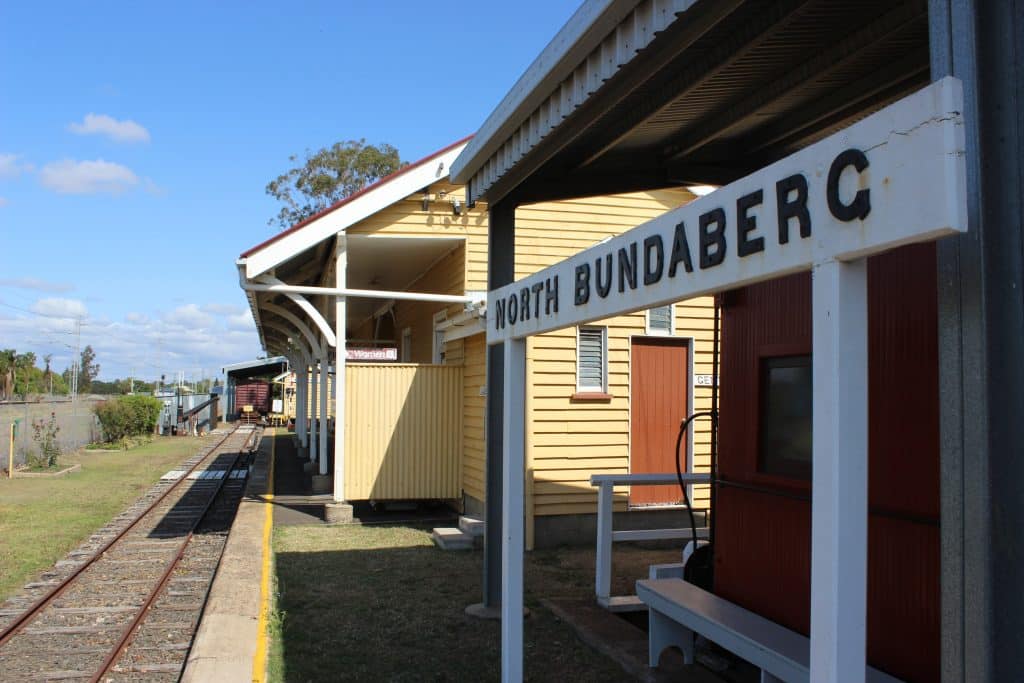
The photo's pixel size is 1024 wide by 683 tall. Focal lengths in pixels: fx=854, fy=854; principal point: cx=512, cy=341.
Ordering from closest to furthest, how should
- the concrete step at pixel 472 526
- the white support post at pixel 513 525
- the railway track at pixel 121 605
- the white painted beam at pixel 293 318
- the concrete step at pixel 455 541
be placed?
the white support post at pixel 513 525
the railway track at pixel 121 605
the concrete step at pixel 455 541
the concrete step at pixel 472 526
the white painted beam at pixel 293 318

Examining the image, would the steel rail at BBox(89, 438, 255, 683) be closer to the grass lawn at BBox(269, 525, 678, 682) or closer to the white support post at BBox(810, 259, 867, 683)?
the grass lawn at BBox(269, 525, 678, 682)

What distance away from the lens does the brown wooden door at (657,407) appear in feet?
33.9

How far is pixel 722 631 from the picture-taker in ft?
15.1

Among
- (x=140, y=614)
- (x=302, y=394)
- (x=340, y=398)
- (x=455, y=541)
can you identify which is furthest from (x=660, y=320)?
(x=302, y=394)

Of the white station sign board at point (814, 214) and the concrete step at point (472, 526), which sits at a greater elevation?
the white station sign board at point (814, 214)

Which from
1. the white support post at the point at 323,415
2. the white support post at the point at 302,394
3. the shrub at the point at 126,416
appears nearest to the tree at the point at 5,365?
the shrub at the point at 126,416

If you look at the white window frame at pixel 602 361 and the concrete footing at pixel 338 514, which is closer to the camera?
the white window frame at pixel 602 361

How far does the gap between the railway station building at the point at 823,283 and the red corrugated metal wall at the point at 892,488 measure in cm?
1

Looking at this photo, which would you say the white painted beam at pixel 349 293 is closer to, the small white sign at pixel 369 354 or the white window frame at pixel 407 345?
the small white sign at pixel 369 354

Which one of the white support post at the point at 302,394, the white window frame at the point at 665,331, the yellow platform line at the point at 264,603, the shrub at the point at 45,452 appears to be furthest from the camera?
the white support post at the point at 302,394

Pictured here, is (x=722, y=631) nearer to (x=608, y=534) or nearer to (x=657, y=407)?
(x=608, y=534)

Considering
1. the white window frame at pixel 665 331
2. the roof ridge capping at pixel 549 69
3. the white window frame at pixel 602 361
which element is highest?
the roof ridge capping at pixel 549 69

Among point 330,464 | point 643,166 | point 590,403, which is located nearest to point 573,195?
point 643,166

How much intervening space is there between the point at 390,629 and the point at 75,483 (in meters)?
13.2
